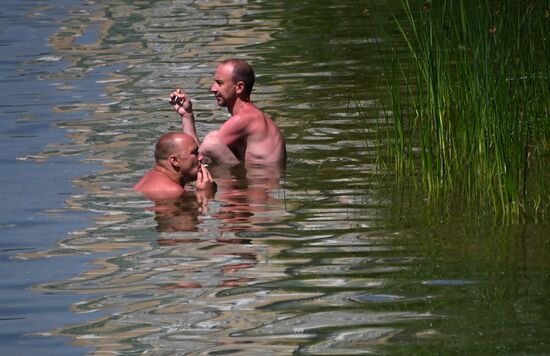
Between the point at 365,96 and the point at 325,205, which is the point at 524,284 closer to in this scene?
the point at 325,205

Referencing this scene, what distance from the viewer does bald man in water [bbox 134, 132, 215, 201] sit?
10.3 meters

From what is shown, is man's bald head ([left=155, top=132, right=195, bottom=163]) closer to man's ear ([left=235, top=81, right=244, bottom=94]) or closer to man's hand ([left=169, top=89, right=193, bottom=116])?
man's hand ([left=169, top=89, right=193, bottom=116])

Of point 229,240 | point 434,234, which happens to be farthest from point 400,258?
point 229,240

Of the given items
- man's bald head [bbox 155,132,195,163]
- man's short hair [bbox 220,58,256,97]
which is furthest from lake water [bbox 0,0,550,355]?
man's short hair [bbox 220,58,256,97]

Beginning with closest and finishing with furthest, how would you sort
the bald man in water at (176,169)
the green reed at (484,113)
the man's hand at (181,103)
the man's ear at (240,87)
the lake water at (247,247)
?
1. the lake water at (247,247)
2. the green reed at (484,113)
3. the bald man in water at (176,169)
4. the man's hand at (181,103)
5. the man's ear at (240,87)

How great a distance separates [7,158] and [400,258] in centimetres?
459

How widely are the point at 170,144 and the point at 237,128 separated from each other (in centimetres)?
139

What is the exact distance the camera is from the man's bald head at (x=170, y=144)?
10.4 m

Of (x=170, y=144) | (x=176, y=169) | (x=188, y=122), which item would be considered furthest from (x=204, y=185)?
(x=188, y=122)

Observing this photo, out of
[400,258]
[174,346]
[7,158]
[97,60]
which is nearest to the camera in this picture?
[174,346]

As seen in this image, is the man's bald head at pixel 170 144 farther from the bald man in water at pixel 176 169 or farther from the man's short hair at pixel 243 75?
the man's short hair at pixel 243 75

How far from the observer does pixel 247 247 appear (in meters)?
8.46

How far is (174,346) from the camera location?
6480mm

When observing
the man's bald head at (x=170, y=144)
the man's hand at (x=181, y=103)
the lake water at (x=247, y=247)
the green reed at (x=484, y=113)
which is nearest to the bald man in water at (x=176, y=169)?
the man's bald head at (x=170, y=144)
